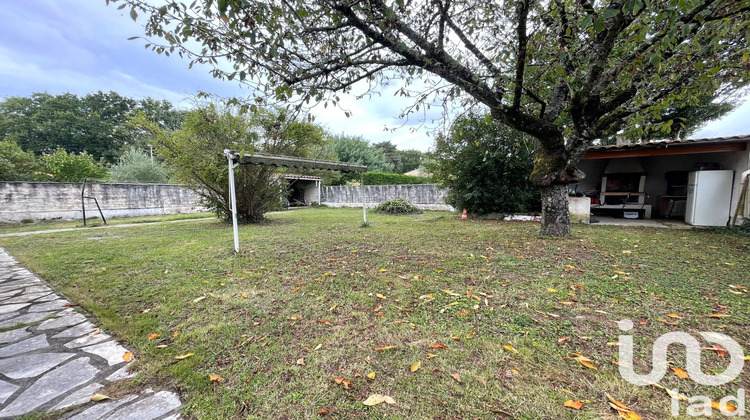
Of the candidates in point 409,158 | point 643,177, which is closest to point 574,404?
point 643,177

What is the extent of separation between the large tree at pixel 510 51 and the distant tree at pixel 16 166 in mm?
17683

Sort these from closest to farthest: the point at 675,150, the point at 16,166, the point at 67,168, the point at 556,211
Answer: the point at 556,211
the point at 675,150
the point at 16,166
the point at 67,168

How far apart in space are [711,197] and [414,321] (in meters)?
8.61

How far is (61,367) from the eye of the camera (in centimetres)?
167

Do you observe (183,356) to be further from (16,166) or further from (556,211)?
(16,166)

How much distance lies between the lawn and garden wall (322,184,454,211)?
8.04 m

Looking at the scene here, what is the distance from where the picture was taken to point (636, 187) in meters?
8.30

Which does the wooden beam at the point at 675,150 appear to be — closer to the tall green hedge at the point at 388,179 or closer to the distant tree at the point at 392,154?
the tall green hedge at the point at 388,179

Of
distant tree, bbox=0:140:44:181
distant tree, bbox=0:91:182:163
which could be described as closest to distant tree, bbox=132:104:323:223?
distant tree, bbox=0:140:44:181

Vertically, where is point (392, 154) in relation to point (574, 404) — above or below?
above

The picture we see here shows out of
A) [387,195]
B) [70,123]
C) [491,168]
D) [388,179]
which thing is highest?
[70,123]

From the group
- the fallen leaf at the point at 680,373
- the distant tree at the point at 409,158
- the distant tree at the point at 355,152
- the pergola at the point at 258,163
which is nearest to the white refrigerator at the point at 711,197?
the fallen leaf at the point at 680,373

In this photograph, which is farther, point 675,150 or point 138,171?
point 138,171

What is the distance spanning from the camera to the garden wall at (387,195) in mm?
13836
